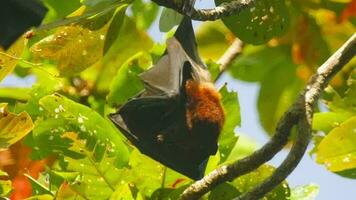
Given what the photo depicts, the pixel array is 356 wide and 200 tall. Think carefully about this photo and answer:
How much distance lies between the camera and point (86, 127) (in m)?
3.15

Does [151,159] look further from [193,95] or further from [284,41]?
[284,41]

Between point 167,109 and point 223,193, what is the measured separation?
85 cm

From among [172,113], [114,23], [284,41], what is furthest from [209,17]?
[284,41]

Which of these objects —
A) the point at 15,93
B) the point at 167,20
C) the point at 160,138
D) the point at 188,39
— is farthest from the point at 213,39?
the point at 167,20

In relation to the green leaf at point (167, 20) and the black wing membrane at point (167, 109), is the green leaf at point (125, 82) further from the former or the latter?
the green leaf at point (167, 20)

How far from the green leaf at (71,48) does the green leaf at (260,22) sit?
1.48 feet

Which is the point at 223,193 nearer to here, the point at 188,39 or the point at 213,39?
the point at 188,39

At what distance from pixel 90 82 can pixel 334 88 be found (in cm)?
97

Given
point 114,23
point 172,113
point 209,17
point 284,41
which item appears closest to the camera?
point 209,17

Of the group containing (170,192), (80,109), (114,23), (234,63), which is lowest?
(234,63)

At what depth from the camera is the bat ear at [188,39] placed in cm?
382

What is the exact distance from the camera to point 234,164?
290 cm

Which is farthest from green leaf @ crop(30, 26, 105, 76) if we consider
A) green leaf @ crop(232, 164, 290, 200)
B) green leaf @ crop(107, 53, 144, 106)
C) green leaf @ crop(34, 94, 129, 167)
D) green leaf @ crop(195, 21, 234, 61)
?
green leaf @ crop(195, 21, 234, 61)

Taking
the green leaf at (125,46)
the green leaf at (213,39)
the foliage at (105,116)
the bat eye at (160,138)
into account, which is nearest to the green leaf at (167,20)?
the foliage at (105,116)
